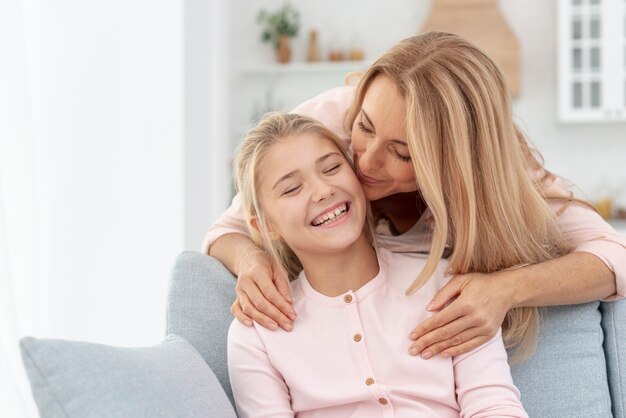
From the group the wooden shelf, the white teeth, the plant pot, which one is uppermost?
the plant pot

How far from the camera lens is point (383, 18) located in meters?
5.46

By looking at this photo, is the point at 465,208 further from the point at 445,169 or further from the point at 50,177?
the point at 50,177

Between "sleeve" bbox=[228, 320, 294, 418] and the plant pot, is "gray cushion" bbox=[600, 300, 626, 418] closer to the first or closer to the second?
"sleeve" bbox=[228, 320, 294, 418]

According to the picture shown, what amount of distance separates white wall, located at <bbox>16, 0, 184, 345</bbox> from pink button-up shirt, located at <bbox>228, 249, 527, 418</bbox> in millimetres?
1016

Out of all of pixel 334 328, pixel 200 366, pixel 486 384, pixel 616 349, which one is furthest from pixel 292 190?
pixel 616 349

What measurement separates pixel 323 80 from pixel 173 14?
1.46m

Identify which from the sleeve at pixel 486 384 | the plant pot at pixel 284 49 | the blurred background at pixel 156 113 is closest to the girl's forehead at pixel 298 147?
the sleeve at pixel 486 384

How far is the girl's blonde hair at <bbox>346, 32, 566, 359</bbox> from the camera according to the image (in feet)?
5.60

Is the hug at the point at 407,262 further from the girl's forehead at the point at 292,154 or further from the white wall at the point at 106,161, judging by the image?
the white wall at the point at 106,161

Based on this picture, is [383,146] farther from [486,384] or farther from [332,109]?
[486,384]

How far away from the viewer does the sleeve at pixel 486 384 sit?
5.25 ft

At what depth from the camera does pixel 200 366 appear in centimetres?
158

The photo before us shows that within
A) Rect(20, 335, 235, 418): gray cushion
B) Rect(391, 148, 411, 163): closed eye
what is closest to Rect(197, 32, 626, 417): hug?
Rect(391, 148, 411, 163): closed eye

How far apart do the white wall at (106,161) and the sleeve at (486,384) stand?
52.1 inches
